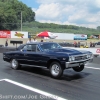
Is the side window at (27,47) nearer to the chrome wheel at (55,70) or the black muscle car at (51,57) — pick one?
the black muscle car at (51,57)

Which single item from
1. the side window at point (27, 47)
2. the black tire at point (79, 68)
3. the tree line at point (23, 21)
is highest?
the tree line at point (23, 21)

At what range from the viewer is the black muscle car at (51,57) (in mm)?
8414

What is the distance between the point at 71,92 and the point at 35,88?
132cm

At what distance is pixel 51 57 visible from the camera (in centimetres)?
879

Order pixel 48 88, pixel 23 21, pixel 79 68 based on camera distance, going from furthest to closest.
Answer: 1. pixel 23 21
2. pixel 79 68
3. pixel 48 88

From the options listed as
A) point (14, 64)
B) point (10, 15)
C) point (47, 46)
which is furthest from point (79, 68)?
point (10, 15)

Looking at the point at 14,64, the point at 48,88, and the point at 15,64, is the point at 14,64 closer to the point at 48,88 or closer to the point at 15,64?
the point at 15,64

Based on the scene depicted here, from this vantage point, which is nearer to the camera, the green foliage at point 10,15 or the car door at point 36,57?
the car door at point 36,57

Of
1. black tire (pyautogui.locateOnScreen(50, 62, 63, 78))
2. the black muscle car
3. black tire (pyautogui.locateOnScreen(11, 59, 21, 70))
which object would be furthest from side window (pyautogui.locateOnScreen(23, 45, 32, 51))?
black tire (pyautogui.locateOnScreen(50, 62, 63, 78))

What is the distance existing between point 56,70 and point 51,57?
61 centimetres

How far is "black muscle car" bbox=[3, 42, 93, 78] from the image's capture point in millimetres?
8414

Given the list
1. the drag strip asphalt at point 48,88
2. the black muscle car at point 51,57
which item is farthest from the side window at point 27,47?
the drag strip asphalt at point 48,88

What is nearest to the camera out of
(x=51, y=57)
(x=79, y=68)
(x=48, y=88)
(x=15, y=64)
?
(x=48, y=88)

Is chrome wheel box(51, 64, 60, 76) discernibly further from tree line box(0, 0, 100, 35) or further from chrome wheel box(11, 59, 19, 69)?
tree line box(0, 0, 100, 35)
